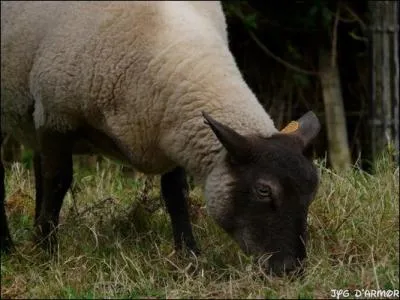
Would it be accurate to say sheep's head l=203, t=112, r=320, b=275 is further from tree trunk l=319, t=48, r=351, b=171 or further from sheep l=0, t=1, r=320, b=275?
tree trunk l=319, t=48, r=351, b=171

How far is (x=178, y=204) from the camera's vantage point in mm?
5883

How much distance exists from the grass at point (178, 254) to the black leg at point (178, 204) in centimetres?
8

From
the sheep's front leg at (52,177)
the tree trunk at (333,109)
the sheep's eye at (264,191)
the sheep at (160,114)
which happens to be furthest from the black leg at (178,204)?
the tree trunk at (333,109)

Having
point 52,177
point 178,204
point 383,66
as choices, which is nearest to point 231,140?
point 178,204

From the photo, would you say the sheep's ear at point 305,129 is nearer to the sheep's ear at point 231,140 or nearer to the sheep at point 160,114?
the sheep at point 160,114

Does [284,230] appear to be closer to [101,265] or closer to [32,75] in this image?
[101,265]

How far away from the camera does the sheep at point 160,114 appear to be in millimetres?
4816

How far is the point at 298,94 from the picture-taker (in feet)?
32.5

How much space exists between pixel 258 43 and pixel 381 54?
3.75 ft

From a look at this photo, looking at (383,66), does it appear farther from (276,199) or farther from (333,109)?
(276,199)

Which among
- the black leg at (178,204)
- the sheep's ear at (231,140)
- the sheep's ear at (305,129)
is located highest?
the sheep's ear at (231,140)

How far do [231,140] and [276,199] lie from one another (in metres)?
0.34

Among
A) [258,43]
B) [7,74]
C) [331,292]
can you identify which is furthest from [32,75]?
[258,43]

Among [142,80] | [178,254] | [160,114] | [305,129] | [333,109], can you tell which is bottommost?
[333,109]
